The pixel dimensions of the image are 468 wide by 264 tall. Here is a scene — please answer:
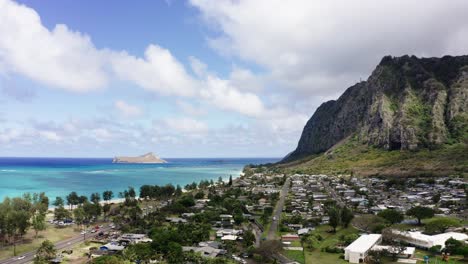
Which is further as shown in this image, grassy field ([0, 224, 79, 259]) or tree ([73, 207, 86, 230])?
tree ([73, 207, 86, 230])

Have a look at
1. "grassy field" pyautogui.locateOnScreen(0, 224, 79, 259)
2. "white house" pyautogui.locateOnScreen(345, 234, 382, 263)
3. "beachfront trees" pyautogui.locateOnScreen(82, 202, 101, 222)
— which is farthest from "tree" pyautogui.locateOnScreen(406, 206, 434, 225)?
"beachfront trees" pyautogui.locateOnScreen(82, 202, 101, 222)

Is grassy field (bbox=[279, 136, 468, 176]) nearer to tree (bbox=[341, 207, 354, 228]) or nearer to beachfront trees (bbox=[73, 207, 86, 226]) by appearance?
tree (bbox=[341, 207, 354, 228])

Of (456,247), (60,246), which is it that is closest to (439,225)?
(456,247)

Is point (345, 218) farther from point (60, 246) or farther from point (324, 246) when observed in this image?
point (60, 246)

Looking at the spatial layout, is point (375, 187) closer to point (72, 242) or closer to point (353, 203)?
point (353, 203)

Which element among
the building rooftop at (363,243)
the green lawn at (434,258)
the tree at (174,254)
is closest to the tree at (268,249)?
the building rooftop at (363,243)

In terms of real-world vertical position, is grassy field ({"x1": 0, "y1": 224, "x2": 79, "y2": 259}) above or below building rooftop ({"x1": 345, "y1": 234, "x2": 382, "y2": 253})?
below

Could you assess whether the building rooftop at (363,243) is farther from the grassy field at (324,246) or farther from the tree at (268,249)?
the tree at (268,249)
